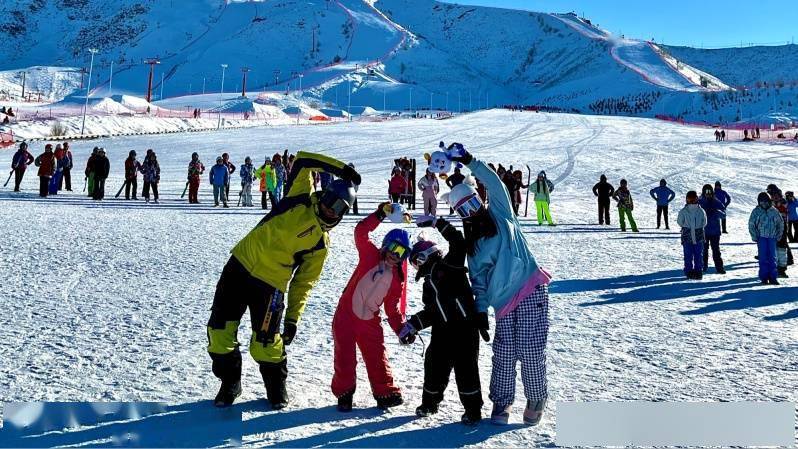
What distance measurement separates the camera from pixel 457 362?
12.5 ft

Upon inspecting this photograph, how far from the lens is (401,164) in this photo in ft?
56.2

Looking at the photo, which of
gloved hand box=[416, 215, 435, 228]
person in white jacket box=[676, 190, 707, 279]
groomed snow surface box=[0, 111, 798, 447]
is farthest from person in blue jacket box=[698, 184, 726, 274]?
gloved hand box=[416, 215, 435, 228]

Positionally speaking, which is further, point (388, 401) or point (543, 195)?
point (543, 195)

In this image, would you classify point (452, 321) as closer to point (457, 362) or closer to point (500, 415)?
point (457, 362)

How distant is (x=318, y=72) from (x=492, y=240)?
353ft

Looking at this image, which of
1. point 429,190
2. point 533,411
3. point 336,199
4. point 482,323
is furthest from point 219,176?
point 533,411

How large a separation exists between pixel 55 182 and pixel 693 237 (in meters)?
15.3

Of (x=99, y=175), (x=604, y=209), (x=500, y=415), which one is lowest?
(x=500, y=415)

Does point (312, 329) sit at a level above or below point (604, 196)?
below

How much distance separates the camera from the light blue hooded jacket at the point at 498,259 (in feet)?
12.3

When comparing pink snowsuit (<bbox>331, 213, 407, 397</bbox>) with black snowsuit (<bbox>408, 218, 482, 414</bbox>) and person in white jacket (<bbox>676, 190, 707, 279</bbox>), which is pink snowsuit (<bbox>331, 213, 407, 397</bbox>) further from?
person in white jacket (<bbox>676, 190, 707, 279</bbox>)

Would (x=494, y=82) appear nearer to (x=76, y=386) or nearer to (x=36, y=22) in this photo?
(x=36, y=22)

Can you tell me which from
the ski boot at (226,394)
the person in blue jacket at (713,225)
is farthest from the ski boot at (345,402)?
the person in blue jacket at (713,225)

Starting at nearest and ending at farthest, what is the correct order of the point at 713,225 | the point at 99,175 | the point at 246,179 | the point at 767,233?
the point at 767,233
the point at 713,225
the point at 246,179
the point at 99,175
